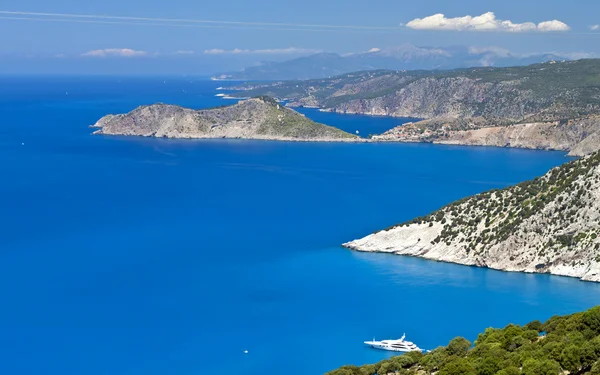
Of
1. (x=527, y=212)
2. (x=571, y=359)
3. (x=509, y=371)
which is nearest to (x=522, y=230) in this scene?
(x=527, y=212)

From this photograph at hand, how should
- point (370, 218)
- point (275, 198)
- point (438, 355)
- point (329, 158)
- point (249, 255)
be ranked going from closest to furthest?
point (438, 355)
point (249, 255)
point (370, 218)
point (275, 198)
point (329, 158)

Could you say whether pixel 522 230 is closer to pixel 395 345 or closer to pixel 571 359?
pixel 395 345

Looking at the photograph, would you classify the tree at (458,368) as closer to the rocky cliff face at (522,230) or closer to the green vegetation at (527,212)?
the rocky cliff face at (522,230)

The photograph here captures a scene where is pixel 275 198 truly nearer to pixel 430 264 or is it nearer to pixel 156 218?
pixel 156 218

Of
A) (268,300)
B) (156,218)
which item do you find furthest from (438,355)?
(156,218)

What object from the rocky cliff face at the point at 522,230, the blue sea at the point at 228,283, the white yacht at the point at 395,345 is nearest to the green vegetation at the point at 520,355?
the white yacht at the point at 395,345

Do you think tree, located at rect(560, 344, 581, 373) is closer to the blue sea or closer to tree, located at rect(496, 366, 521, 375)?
tree, located at rect(496, 366, 521, 375)
